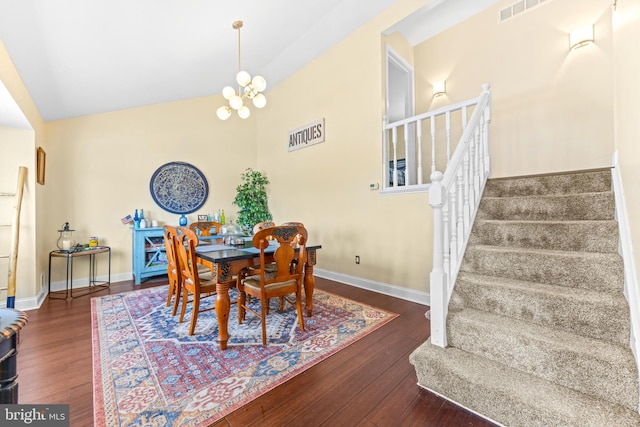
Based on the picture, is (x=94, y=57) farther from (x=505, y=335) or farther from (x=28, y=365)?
(x=505, y=335)

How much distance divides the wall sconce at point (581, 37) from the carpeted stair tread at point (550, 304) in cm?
300

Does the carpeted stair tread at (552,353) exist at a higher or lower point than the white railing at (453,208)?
lower

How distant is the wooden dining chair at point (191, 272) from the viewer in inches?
87.7

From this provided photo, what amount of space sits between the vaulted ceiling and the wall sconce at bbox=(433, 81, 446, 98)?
81 centimetres

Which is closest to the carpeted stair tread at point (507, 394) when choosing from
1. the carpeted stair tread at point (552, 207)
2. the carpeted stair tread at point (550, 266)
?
the carpeted stair tread at point (550, 266)

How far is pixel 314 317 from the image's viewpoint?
2631 mm

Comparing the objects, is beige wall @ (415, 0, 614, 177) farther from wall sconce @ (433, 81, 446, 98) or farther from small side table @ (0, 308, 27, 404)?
small side table @ (0, 308, 27, 404)

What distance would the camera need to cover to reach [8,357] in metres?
0.74

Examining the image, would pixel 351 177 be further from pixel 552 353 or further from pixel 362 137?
pixel 552 353

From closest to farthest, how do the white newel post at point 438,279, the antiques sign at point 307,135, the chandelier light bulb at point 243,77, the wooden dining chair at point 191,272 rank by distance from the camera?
the white newel post at point 438,279, the wooden dining chair at point 191,272, the chandelier light bulb at point 243,77, the antiques sign at point 307,135

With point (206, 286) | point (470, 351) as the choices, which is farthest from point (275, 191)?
point (470, 351)

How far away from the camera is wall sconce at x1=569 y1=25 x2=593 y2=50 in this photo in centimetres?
288

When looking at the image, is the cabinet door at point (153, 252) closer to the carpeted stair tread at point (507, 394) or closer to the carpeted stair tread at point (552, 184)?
the carpeted stair tread at point (507, 394)

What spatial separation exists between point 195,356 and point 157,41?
3241 mm
